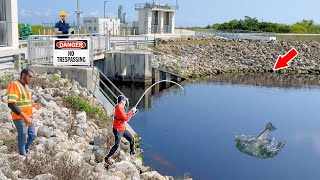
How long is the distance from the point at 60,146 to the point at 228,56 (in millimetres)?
42603

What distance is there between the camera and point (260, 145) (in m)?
19.3

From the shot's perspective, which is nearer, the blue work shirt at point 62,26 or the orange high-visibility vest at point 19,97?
the orange high-visibility vest at point 19,97

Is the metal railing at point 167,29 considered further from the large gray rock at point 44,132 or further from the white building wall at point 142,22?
the large gray rock at point 44,132

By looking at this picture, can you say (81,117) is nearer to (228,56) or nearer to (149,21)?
(228,56)

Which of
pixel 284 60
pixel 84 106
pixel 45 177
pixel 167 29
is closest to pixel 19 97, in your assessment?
pixel 45 177

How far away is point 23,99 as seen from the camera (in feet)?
27.9

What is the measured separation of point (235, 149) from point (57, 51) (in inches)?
337

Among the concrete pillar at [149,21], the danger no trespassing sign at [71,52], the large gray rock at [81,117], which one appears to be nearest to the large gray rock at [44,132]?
the large gray rock at [81,117]

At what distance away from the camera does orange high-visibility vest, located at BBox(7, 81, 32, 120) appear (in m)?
8.28

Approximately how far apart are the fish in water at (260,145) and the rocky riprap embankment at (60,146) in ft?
20.3

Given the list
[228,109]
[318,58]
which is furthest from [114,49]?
[318,58]

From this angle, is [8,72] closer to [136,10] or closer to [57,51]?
[57,51]

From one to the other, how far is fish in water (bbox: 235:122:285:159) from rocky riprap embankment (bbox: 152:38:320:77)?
19.8 meters

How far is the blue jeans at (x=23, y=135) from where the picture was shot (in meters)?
8.52
